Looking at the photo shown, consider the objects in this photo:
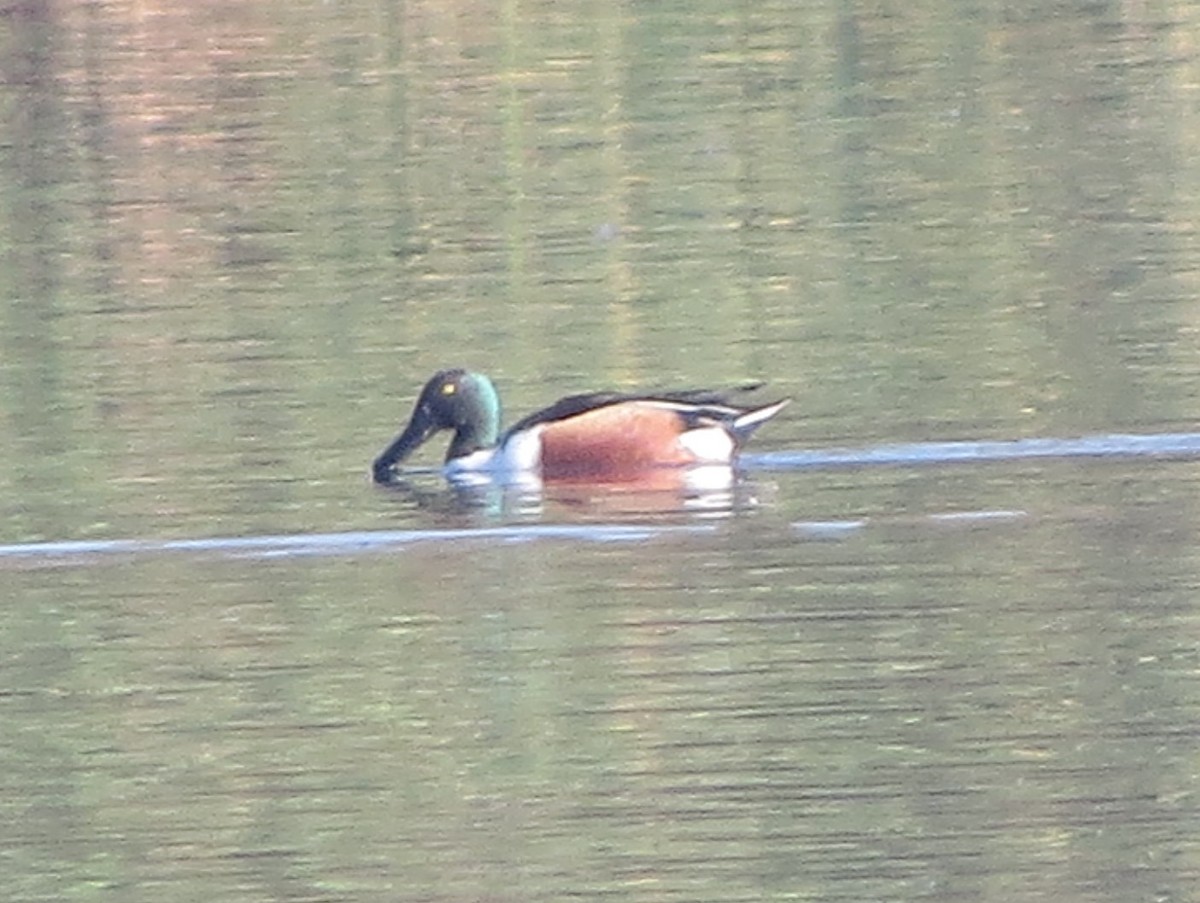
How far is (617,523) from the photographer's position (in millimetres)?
11695

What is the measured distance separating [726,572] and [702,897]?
118 inches

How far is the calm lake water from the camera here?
8.41m

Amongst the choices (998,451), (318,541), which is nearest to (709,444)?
(998,451)

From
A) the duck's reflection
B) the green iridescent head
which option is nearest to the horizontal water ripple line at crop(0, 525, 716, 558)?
the duck's reflection

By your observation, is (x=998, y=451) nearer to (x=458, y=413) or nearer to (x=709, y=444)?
(x=709, y=444)

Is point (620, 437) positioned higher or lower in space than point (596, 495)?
higher

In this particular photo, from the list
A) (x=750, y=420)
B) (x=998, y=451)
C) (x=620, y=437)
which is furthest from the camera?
(x=620, y=437)

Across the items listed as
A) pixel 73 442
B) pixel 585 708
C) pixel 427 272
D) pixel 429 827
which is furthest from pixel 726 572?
pixel 427 272

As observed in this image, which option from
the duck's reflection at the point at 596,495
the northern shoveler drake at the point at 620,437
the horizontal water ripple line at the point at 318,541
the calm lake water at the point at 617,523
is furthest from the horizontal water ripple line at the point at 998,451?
the horizontal water ripple line at the point at 318,541

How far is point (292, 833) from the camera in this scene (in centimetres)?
843

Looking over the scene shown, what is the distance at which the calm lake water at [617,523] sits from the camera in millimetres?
8406

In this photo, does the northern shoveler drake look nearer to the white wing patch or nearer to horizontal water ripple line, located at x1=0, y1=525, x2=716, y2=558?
the white wing patch

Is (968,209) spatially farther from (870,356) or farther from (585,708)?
(585,708)

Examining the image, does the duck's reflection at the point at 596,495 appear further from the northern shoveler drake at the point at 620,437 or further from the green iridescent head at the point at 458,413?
the green iridescent head at the point at 458,413
